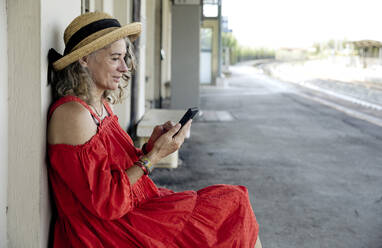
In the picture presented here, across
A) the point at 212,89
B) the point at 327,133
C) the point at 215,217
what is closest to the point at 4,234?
the point at 215,217

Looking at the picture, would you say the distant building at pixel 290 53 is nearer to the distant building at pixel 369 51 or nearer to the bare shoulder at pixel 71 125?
the distant building at pixel 369 51

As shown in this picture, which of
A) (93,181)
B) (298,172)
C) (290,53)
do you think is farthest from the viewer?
(290,53)

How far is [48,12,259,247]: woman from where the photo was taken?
1953 mm

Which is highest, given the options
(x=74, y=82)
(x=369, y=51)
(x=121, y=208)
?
(x=369, y=51)

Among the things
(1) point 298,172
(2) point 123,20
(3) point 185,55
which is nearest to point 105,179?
(2) point 123,20

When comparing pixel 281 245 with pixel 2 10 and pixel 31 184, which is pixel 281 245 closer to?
pixel 31 184

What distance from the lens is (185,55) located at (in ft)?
35.9

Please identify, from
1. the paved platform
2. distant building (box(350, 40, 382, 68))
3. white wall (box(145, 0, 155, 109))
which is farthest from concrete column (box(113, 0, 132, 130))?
distant building (box(350, 40, 382, 68))

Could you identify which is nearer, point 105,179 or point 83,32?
point 105,179

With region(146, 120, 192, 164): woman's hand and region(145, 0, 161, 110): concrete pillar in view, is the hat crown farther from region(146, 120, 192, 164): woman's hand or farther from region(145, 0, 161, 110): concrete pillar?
region(145, 0, 161, 110): concrete pillar

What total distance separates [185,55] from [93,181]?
30.2 feet

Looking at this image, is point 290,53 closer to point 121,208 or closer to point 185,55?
point 185,55

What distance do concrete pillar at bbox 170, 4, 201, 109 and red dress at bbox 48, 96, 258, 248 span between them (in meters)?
8.68

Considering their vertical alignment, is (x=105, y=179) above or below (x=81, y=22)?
below
